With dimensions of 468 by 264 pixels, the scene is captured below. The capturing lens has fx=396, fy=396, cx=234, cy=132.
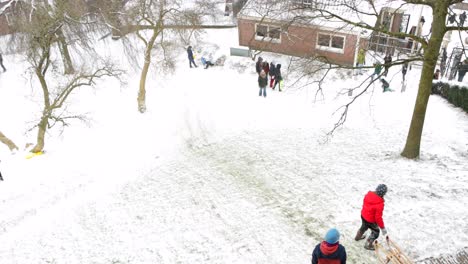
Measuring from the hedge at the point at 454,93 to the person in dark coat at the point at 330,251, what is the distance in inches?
428

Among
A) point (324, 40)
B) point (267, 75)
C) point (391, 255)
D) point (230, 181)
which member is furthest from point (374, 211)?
point (324, 40)

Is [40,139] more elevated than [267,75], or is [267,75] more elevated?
[267,75]

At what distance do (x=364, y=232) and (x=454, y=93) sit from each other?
30.3 ft

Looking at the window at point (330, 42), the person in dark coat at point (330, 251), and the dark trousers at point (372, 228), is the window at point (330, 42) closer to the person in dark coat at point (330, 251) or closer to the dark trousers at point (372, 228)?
the dark trousers at point (372, 228)

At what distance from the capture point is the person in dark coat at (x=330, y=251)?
6559mm

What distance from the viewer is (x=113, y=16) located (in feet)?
61.7

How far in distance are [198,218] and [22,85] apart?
1732cm

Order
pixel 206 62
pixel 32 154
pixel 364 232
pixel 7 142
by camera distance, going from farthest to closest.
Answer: pixel 206 62 < pixel 7 142 < pixel 32 154 < pixel 364 232

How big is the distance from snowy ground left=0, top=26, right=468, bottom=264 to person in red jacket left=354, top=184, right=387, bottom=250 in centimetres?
62

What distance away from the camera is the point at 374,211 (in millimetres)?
8297

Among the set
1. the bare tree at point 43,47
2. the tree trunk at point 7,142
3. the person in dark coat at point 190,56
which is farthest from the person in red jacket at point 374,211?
the person in dark coat at point 190,56

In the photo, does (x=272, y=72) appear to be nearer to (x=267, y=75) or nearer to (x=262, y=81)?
(x=267, y=75)

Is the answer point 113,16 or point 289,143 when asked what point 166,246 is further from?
point 113,16

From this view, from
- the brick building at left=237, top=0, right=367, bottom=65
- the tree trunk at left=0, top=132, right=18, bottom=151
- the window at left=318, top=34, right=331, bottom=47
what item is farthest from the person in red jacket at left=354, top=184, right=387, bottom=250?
the window at left=318, top=34, right=331, bottom=47
